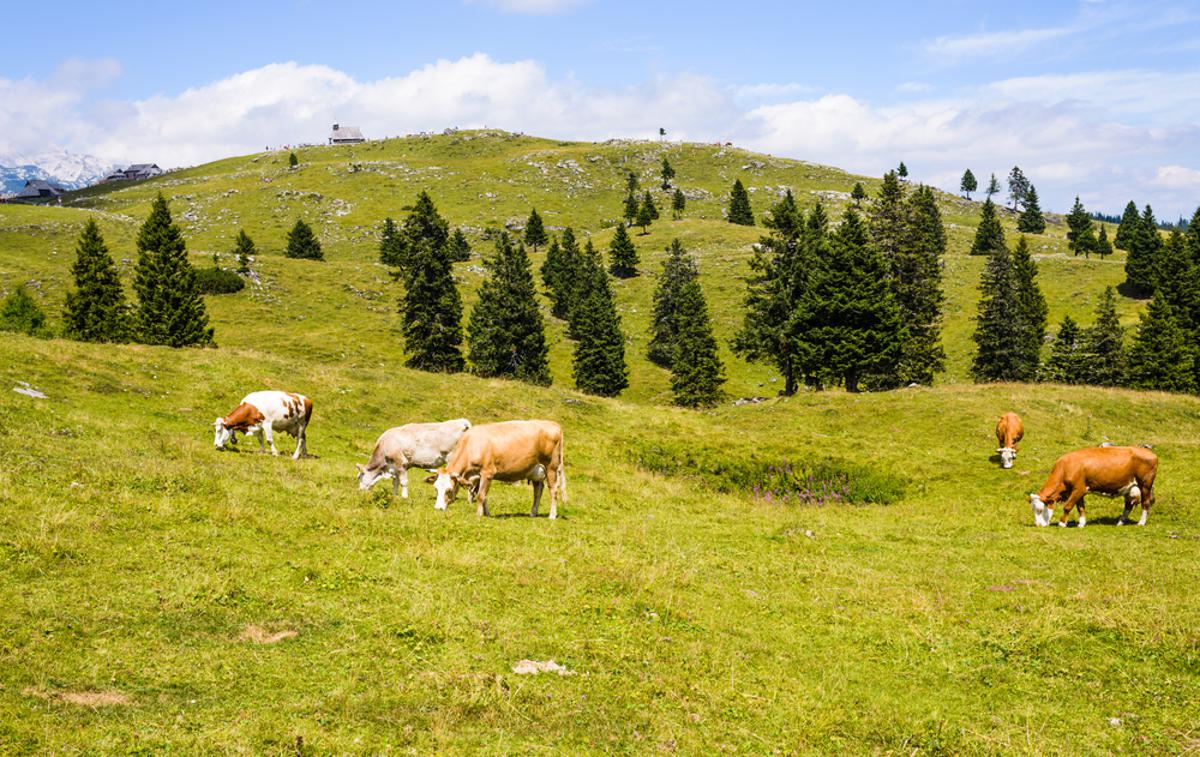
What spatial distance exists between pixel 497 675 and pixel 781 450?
2594 cm

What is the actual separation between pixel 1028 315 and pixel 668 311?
147ft

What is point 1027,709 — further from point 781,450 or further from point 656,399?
point 656,399

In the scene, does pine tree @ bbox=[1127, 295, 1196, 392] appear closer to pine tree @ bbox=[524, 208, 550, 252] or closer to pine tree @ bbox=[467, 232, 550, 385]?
pine tree @ bbox=[467, 232, 550, 385]

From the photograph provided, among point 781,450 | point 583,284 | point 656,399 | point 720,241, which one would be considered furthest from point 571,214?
point 781,450

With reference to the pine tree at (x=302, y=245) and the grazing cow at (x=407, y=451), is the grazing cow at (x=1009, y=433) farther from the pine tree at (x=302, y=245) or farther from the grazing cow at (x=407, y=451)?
the pine tree at (x=302, y=245)

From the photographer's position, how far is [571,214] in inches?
7111

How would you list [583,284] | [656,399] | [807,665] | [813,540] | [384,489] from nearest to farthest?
[807,665], [384,489], [813,540], [656,399], [583,284]

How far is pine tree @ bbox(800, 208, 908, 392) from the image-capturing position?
51.1 metres

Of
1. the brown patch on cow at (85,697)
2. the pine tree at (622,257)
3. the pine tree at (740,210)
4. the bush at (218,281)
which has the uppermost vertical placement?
the pine tree at (740,210)

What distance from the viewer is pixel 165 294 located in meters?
60.1

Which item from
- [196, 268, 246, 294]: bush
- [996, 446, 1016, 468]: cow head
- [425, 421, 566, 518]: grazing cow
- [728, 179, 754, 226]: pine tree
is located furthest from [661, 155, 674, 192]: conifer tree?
[425, 421, 566, 518]: grazing cow

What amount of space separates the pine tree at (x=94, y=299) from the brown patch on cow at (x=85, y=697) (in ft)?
203

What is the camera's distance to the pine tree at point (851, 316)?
51.1 meters

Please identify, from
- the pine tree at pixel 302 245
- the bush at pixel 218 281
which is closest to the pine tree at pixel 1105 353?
the bush at pixel 218 281
